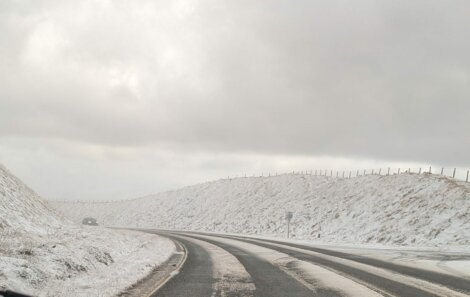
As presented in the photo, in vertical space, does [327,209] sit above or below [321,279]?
above

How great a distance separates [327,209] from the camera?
5291cm

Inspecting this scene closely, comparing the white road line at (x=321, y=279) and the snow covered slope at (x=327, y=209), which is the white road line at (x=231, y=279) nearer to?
the white road line at (x=321, y=279)

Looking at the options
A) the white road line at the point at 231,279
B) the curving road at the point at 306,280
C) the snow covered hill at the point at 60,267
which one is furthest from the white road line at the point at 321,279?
the snow covered hill at the point at 60,267

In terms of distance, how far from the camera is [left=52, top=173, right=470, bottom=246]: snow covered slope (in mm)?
36469

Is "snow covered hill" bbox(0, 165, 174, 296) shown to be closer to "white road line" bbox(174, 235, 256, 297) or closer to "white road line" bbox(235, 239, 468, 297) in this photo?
"white road line" bbox(174, 235, 256, 297)

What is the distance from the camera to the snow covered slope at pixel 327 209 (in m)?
36.5

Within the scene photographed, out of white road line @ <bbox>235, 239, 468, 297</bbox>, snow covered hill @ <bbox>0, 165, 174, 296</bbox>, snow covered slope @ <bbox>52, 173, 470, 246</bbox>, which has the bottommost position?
snow covered hill @ <bbox>0, 165, 174, 296</bbox>

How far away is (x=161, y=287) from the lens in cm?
1152

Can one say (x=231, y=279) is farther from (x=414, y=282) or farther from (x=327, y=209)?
(x=327, y=209)

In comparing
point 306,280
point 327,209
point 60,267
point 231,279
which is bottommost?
point 60,267

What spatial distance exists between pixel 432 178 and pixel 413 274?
33153mm

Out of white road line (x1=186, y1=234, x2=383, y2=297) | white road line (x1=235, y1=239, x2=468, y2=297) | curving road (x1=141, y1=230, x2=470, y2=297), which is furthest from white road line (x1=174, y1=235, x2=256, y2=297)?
white road line (x1=235, y1=239, x2=468, y2=297)

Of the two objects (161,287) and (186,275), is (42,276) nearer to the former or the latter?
(161,287)

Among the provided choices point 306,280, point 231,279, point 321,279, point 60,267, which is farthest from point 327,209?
point 60,267
